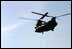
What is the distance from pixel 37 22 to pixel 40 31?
4900 mm

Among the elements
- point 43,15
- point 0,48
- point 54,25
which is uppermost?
point 43,15

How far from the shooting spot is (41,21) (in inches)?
1567

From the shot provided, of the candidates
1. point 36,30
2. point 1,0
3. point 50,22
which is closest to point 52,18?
point 50,22

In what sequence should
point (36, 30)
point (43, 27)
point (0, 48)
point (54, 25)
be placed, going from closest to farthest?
point (0, 48) → point (54, 25) → point (43, 27) → point (36, 30)

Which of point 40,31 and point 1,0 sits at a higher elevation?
point 1,0

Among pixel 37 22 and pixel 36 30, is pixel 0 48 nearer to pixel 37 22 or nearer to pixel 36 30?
pixel 36 30

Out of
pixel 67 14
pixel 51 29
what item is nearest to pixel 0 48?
pixel 51 29

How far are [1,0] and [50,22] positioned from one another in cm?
1511

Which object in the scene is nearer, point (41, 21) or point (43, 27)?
point (43, 27)

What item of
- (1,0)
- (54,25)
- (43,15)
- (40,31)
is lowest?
(40,31)

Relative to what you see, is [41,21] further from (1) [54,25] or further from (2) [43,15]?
(1) [54,25]

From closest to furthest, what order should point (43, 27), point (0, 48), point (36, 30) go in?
point (0, 48)
point (43, 27)
point (36, 30)

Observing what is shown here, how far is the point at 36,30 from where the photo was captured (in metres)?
38.8

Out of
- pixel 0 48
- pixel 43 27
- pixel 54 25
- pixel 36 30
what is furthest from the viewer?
pixel 36 30
